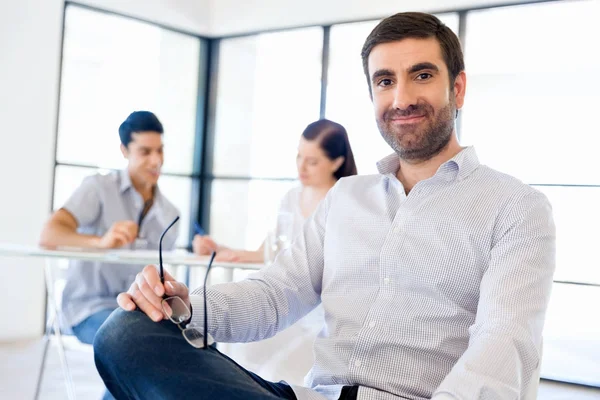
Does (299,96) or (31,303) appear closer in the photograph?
(31,303)

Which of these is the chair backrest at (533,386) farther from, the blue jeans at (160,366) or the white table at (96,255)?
the white table at (96,255)

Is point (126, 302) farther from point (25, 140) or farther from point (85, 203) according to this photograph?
point (25, 140)

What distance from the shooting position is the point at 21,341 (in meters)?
5.72

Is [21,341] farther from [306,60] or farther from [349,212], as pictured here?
[349,212]

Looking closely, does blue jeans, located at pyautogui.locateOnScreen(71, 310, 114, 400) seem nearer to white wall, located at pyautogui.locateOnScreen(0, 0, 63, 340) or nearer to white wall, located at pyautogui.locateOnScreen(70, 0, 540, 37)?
white wall, located at pyautogui.locateOnScreen(0, 0, 63, 340)

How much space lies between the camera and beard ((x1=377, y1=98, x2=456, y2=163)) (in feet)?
5.44

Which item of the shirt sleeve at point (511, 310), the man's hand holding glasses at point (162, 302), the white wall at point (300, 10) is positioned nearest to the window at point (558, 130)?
the white wall at point (300, 10)

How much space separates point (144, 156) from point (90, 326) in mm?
836

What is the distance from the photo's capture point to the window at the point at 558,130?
5.29 m

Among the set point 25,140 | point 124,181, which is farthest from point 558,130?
point 25,140

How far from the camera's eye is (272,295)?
5.54 feet

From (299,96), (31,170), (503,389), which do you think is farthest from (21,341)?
(503,389)

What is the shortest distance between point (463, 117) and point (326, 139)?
2336 millimetres

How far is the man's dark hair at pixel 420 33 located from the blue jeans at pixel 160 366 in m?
0.80
